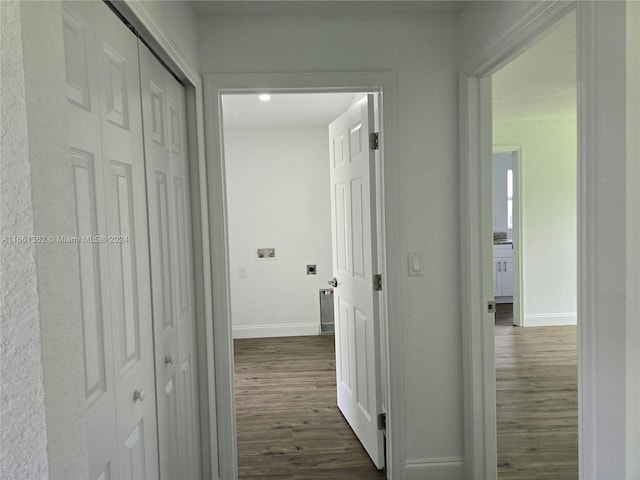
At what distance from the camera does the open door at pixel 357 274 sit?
242 centimetres

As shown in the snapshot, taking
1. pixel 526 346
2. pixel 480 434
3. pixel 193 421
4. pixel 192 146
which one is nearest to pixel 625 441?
pixel 480 434

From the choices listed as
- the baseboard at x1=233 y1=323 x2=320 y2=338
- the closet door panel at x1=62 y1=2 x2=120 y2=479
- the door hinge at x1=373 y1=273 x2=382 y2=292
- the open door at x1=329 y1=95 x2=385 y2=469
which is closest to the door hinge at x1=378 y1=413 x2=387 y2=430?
the open door at x1=329 y1=95 x2=385 y2=469

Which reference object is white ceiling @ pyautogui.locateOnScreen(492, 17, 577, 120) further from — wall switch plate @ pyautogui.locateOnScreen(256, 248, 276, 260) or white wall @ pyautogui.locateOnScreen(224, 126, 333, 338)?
wall switch plate @ pyautogui.locateOnScreen(256, 248, 276, 260)

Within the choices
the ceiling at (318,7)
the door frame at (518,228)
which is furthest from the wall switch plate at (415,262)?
the door frame at (518,228)

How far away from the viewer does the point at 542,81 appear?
11.7 ft

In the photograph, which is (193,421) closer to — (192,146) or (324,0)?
(192,146)

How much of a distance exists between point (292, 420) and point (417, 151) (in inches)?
80.1

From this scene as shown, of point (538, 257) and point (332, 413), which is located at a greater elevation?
point (538, 257)

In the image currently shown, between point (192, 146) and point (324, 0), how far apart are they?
883mm

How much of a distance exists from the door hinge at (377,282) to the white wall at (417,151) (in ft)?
0.49

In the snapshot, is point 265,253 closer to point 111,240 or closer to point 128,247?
point 128,247

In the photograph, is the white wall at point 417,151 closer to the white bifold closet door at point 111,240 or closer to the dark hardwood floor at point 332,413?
the dark hardwood floor at point 332,413

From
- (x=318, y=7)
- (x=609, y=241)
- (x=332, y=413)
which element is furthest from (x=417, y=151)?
(x=332, y=413)

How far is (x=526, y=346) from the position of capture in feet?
15.3
